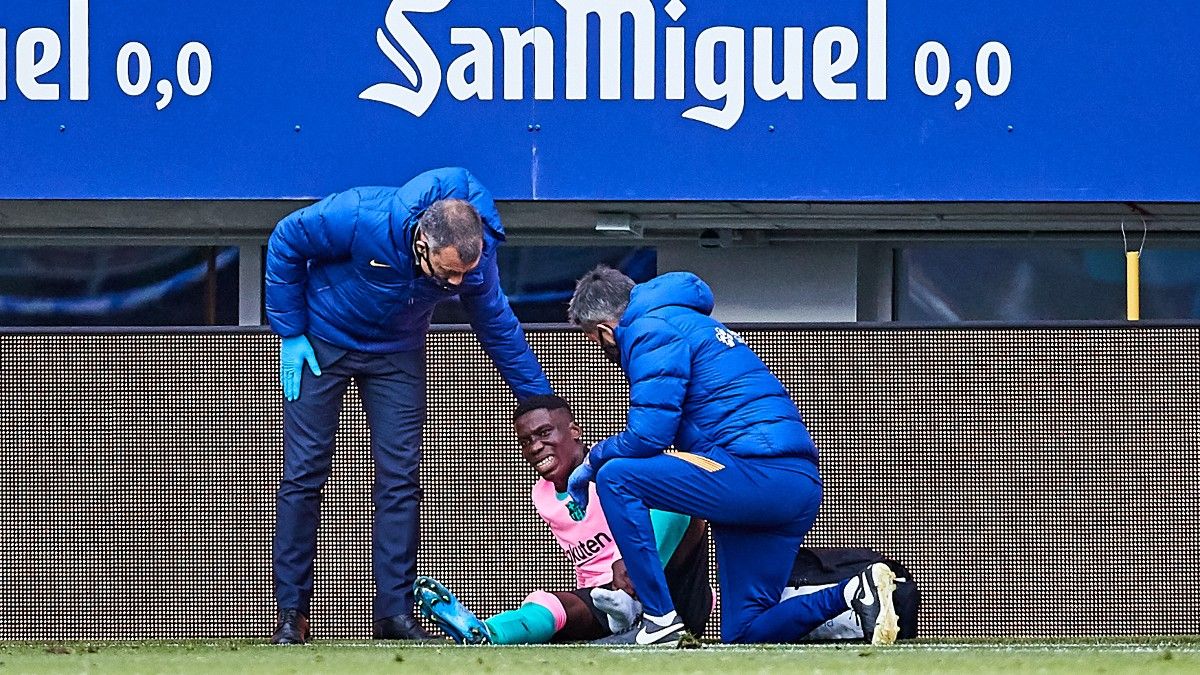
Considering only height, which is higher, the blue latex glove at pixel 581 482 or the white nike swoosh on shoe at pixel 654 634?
the blue latex glove at pixel 581 482

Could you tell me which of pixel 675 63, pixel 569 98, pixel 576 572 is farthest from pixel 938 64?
pixel 576 572

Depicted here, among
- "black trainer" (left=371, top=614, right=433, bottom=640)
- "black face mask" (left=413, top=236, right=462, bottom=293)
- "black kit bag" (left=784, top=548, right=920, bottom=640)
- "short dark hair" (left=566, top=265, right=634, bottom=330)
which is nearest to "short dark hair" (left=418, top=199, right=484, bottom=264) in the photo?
"black face mask" (left=413, top=236, right=462, bottom=293)

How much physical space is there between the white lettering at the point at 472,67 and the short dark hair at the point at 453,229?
3.11 metres

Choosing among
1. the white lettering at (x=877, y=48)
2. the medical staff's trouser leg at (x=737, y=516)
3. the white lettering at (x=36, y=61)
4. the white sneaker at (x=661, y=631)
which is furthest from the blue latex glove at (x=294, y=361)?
the white lettering at (x=877, y=48)

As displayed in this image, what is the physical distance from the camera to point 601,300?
5.97 meters

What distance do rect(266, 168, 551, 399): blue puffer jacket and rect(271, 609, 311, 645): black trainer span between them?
0.87 m

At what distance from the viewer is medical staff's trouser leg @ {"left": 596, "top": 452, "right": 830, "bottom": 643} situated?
5668 millimetres

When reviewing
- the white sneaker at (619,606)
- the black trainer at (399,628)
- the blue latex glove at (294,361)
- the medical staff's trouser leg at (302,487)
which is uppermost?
the blue latex glove at (294,361)

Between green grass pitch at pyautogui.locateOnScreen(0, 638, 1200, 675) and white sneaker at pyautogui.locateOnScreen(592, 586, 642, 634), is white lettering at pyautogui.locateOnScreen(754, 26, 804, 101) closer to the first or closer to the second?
white sneaker at pyautogui.locateOnScreen(592, 586, 642, 634)

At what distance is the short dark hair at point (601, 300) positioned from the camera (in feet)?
19.6

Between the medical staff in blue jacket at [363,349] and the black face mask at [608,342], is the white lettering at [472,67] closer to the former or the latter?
the medical staff in blue jacket at [363,349]

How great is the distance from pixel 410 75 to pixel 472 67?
0.28m

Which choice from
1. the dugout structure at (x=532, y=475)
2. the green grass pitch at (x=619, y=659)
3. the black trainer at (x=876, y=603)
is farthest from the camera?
the dugout structure at (x=532, y=475)

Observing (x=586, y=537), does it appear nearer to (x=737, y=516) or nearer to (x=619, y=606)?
(x=619, y=606)
